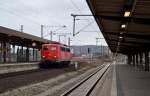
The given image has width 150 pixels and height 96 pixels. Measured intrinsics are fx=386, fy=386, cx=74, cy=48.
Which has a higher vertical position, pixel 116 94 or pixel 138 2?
pixel 138 2

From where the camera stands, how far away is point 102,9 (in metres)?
24.0

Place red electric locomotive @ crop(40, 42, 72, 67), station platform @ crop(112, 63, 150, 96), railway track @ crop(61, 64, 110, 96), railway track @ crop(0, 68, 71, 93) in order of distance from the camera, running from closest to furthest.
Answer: station platform @ crop(112, 63, 150, 96) → railway track @ crop(61, 64, 110, 96) → railway track @ crop(0, 68, 71, 93) → red electric locomotive @ crop(40, 42, 72, 67)

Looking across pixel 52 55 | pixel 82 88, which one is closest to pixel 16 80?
pixel 82 88

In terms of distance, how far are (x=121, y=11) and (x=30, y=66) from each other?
85.2ft

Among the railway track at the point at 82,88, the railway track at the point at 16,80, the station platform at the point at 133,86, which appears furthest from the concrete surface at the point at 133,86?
the railway track at the point at 16,80

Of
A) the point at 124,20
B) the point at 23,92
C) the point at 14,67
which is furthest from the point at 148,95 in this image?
the point at 14,67

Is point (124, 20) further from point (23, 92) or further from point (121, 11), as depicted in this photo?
point (23, 92)

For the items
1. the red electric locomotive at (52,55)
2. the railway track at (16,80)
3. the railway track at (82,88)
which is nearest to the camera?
the railway track at (82,88)

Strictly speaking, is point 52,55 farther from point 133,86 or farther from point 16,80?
point 133,86

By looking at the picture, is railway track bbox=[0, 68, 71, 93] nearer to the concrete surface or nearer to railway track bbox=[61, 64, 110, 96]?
railway track bbox=[61, 64, 110, 96]

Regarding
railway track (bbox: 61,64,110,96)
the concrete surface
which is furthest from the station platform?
railway track (bbox: 61,64,110,96)

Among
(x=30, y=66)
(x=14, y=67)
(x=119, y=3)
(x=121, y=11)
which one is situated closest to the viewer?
(x=119, y=3)

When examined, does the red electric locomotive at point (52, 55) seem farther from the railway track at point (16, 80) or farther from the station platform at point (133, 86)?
the railway track at point (16, 80)

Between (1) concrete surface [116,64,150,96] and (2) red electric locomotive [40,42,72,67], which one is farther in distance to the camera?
(2) red electric locomotive [40,42,72,67]
